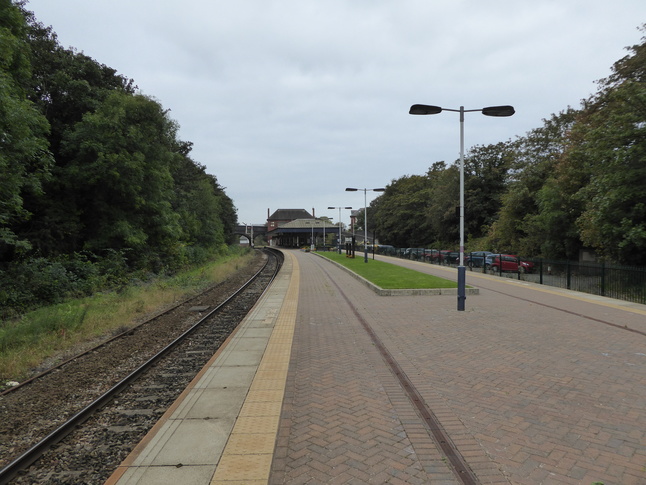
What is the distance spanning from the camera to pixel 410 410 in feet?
15.1

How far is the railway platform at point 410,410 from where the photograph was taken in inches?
134

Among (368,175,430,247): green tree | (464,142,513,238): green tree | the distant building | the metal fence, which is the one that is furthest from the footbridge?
the metal fence

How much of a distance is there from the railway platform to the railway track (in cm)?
57

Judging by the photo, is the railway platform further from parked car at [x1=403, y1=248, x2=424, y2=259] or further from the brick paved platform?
parked car at [x1=403, y1=248, x2=424, y2=259]

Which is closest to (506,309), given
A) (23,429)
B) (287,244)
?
(23,429)

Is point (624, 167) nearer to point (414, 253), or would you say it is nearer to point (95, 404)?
point (95, 404)

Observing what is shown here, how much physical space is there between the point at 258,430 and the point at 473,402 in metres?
2.57

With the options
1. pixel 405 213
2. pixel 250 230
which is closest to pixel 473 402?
pixel 405 213

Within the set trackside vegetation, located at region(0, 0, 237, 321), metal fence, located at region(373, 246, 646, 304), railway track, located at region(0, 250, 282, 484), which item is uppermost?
trackside vegetation, located at region(0, 0, 237, 321)

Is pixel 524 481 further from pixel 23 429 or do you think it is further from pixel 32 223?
pixel 32 223

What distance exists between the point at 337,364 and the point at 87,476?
144 inches

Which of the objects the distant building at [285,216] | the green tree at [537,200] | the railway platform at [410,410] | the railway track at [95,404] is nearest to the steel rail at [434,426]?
the railway platform at [410,410]

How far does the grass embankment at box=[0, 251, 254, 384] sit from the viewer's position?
784cm

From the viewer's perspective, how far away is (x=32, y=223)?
2014cm
